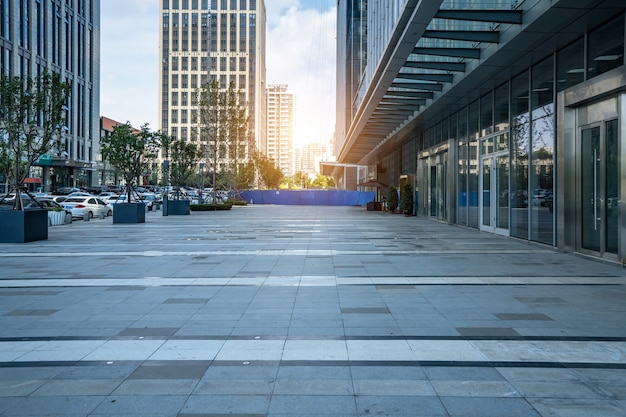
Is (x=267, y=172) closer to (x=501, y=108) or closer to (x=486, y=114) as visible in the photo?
(x=486, y=114)

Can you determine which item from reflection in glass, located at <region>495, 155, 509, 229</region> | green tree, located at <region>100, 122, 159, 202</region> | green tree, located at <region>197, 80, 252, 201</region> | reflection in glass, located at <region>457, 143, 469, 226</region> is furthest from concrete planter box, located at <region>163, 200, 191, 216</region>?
reflection in glass, located at <region>495, 155, 509, 229</region>

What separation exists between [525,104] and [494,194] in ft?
13.0

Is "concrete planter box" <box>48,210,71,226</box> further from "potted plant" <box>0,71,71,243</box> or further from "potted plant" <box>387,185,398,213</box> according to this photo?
"potted plant" <box>387,185,398,213</box>

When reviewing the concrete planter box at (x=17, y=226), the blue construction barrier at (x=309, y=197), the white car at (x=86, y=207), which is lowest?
the concrete planter box at (x=17, y=226)

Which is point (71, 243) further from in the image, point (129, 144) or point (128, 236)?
point (129, 144)

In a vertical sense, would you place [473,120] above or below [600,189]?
above

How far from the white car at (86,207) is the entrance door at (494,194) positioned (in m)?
21.2

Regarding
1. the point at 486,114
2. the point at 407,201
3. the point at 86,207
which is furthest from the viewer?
the point at 407,201

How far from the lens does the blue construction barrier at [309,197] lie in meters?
61.9

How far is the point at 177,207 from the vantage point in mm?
33562

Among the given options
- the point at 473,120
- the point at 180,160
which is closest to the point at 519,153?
the point at 473,120

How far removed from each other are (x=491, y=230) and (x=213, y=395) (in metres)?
16.4

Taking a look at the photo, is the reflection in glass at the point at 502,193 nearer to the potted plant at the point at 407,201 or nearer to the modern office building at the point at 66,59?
the potted plant at the point at 407,201

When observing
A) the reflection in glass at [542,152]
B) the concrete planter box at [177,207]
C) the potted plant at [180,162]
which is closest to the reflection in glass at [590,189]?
the reflection in glass at [542,152]
